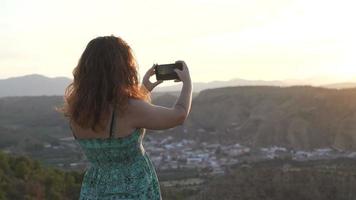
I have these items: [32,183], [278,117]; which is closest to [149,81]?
[32,183]

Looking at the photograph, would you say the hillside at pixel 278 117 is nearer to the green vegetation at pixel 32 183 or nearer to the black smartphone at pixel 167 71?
the green vegetation at pixel 32 183

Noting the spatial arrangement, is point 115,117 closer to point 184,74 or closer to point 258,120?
point 184,74

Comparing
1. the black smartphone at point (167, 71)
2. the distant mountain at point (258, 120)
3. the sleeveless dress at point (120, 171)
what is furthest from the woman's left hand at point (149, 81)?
the distant mountain at point (258, 120)

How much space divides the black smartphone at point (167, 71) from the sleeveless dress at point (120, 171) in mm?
288

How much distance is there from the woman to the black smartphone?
0.11m

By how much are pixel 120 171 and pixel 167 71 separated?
48cm

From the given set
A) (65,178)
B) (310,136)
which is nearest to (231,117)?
(310,136)

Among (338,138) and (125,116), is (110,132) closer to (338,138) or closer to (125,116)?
(125,116)

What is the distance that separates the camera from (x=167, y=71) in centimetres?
296

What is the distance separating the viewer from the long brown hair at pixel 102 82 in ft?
9.00

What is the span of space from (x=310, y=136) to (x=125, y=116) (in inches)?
2367

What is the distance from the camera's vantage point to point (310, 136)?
202ft

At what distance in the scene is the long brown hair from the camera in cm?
274

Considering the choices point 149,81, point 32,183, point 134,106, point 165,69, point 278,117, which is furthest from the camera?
point 278,117
